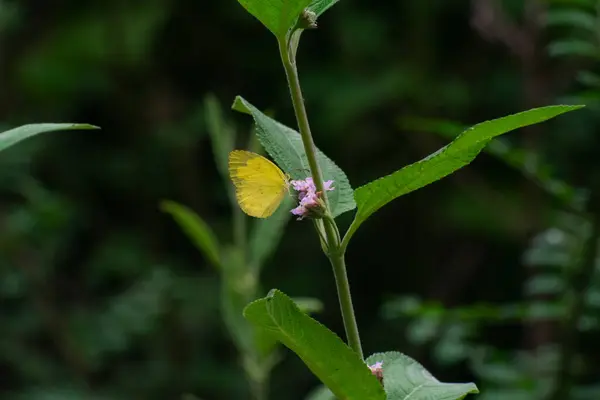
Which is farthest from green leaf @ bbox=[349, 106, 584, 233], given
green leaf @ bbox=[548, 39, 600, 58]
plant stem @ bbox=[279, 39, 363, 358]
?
green leaf @ bbox=[548, 39, 600, 58]

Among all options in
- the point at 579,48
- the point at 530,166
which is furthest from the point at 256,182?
the point at 579,48

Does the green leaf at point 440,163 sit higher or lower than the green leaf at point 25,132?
lower

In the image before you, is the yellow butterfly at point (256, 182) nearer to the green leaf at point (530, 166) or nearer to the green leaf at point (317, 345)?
the green leaf at point (317, 345)

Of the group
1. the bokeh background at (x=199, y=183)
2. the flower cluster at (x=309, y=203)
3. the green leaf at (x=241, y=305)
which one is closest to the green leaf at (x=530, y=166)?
the green leaf at (x=241, y=305)

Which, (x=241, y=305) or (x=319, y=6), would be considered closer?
(x=319, y=6)

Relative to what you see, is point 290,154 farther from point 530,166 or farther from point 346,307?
point 530,166

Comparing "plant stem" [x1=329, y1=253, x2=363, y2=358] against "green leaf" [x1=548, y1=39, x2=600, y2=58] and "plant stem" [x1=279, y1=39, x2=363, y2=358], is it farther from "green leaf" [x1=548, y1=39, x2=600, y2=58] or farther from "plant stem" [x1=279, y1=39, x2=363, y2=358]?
"green leaf" [x1=548, y1=39, x2=600, y2=58]

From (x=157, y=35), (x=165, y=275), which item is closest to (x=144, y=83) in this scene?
(x=157, y=35)

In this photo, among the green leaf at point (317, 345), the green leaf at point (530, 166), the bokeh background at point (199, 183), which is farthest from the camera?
the bokeh background at point (199, 183)
